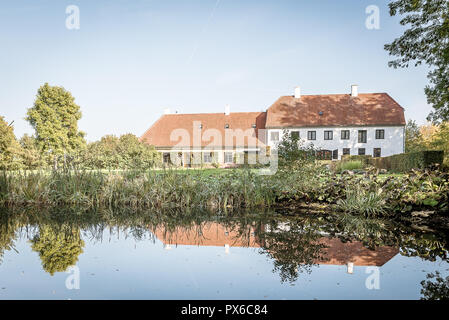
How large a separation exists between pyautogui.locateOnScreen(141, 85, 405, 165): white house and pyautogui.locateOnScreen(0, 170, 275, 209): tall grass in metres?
24.4

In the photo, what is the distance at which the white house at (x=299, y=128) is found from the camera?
32375 mm

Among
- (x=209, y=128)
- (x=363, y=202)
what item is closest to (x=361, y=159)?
(x=209, y=128)

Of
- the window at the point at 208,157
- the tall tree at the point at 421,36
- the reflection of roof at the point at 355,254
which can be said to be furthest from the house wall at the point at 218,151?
the reflection of roof at the point at 355,254

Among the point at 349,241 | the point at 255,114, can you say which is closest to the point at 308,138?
the point at 255,114

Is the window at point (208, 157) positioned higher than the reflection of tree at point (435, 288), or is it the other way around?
the window at point (208, 157)

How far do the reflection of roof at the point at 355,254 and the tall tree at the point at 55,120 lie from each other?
106 feet

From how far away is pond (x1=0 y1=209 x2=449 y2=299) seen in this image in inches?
92.1

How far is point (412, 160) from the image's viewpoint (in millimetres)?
15289

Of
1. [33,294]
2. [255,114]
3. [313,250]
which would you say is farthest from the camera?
[255,114]

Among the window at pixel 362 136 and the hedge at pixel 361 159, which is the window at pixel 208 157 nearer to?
the hedge at pixel 361 159

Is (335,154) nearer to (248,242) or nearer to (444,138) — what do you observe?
(444,138)

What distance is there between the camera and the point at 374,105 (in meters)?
33.8

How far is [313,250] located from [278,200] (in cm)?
353
